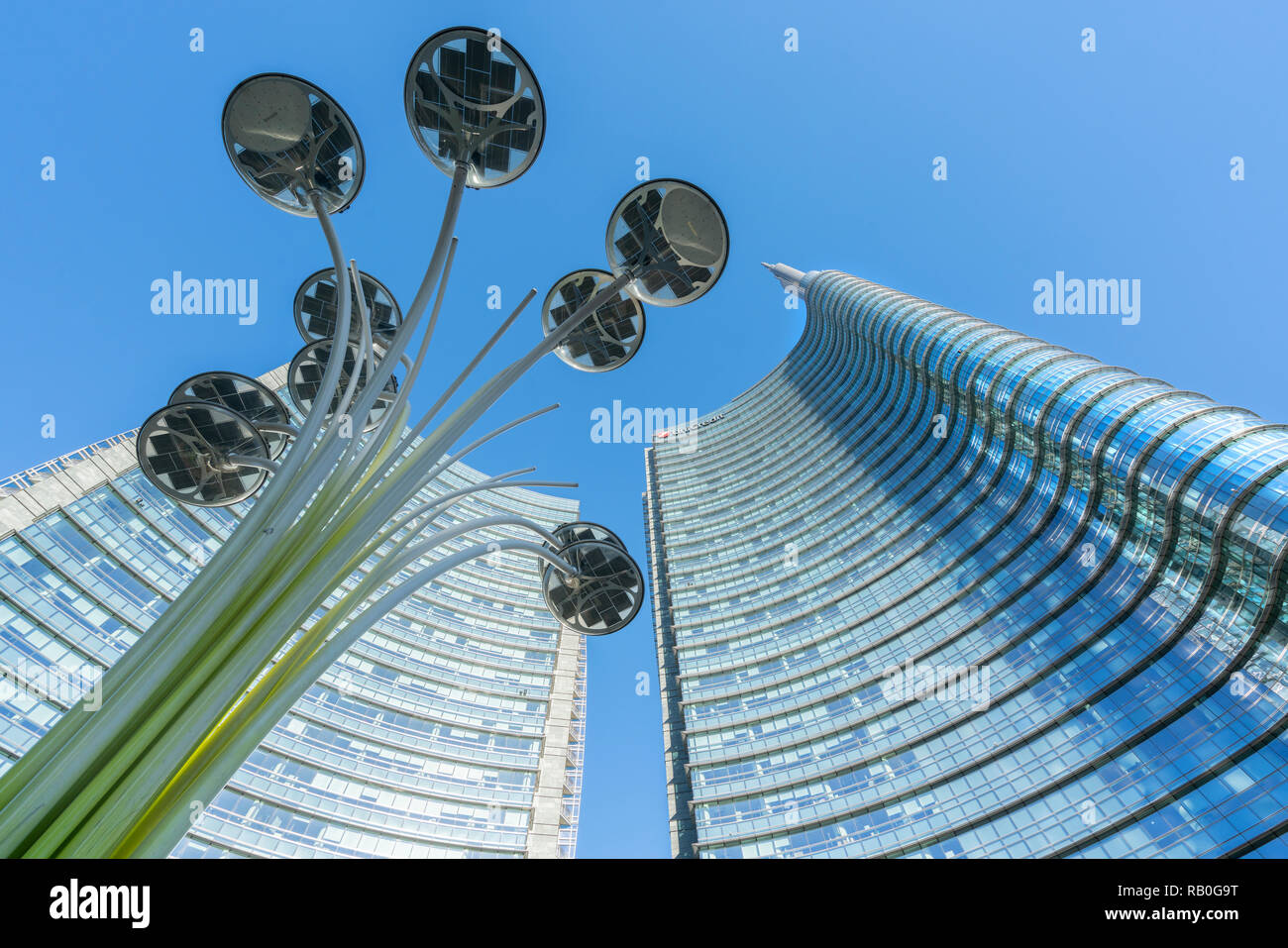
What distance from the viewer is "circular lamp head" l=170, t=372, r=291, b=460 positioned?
9148mm

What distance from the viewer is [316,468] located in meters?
5.53

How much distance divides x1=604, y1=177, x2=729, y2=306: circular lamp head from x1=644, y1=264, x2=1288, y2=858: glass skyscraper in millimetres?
31304

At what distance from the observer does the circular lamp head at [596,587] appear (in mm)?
10977

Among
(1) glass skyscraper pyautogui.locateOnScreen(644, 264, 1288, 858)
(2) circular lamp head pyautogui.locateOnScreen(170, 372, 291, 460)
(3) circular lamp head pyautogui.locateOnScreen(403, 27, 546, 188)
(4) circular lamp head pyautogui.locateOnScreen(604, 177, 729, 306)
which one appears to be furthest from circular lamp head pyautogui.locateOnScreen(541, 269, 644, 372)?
Result: (1) glass skyscraper pyautogui.locateOnScreen(644, 264, 1288, 858)

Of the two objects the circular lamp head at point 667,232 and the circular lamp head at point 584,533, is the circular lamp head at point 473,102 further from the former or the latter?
the circular lamp head at point 584,533

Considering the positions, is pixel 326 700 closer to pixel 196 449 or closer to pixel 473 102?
pixel 196 449

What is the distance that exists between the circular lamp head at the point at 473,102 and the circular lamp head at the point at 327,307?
3022 mm

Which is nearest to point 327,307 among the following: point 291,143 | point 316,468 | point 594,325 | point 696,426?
point 291,143

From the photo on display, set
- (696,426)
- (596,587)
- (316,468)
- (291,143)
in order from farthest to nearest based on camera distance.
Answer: (696,426) < (596,587) < (291,143) < (316,468)

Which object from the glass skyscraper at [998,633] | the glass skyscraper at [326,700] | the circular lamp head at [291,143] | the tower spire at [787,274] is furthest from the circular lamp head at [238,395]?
the tower spire at [787,274]

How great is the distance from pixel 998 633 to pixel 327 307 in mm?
43538

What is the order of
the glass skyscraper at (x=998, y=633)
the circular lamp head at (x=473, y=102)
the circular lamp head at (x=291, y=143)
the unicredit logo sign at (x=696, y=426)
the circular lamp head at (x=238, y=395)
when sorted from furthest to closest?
the unicredit logo sign at (x=696, y=426) < the glass skyscraper at (x=998, y=633) < the circular lamp head at (x=238, y=395) < the circular lamp head at (x=291, y=143) < the circular lamp head at (x=473, y=102)

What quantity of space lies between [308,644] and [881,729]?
133 feet
